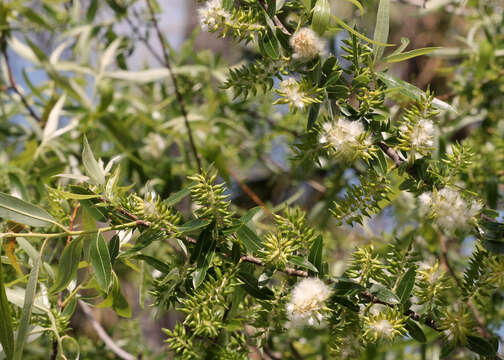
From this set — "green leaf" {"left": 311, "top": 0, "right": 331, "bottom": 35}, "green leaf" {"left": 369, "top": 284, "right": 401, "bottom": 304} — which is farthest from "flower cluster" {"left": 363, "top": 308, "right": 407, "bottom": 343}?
"green leaf" {"left": 311, "top": 0, "right": 331, "bottom": 35}

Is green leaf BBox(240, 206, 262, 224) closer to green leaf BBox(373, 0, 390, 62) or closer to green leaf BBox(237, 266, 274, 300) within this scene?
green leaf BBox(237, 266, 274, 300)

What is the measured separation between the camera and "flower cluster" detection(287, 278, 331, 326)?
1.08 ft

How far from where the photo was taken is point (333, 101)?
40 cm

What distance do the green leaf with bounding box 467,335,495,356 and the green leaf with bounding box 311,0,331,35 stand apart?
0.90ft

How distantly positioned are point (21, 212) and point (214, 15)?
220 millimetres

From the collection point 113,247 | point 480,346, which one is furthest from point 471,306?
point 113,247

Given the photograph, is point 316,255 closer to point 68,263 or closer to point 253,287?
point 253,287

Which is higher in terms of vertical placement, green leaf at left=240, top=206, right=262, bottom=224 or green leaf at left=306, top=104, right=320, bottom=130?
green leaf at left=306, top=104, right=320, bottom=130

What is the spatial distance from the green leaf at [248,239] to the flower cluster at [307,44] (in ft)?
0.46

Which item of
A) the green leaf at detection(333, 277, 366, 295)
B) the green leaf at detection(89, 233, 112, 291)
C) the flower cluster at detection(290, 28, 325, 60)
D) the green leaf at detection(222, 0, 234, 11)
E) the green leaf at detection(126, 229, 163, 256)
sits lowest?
the green leaf at detection(333, 277, 366, 295)

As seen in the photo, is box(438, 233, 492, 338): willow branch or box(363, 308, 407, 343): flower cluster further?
box(438, 233, 492, 338): willow branch

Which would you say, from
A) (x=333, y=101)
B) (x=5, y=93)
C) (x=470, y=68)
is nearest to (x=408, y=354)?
(x=470, y=68)

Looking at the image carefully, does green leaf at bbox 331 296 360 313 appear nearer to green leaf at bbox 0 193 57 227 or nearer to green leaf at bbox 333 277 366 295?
green leaf at bbox 333 277 366 295

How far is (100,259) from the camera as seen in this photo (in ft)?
1.19
